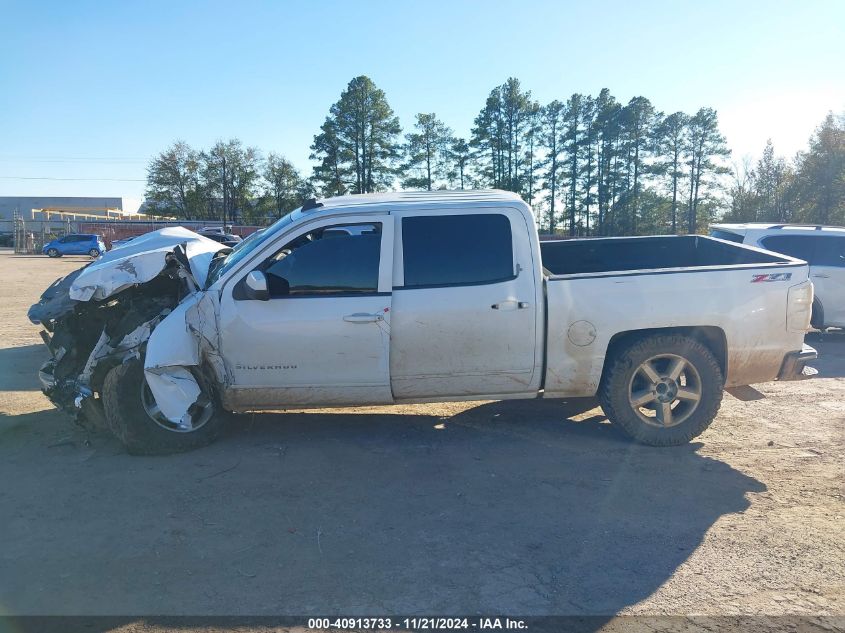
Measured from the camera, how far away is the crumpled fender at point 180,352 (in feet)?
16.3

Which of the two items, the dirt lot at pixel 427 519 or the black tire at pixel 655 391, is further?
the black tire at pixel 655 391

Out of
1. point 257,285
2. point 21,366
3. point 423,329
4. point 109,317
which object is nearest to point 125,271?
point 109,317

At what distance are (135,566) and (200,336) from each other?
202cm

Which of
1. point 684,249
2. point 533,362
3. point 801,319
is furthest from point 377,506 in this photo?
point 684,249

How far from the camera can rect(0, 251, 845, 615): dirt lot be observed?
3283mm

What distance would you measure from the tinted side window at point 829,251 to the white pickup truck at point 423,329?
6283 millimetres

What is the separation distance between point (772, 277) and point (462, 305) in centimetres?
265

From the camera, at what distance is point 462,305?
5090 millimetres

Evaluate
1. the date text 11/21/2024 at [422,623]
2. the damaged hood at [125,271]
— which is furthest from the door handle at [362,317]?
the date text 11/21/2024 at [422,623]

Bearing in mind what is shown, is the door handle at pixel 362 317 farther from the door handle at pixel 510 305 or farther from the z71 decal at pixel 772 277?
the z71 decal at pixel 772 277

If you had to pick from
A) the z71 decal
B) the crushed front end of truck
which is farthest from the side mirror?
the z71 decal

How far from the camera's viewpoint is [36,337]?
1035cm

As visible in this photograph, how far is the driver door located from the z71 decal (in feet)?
10.1

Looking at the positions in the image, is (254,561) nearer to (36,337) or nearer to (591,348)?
(591,348)
